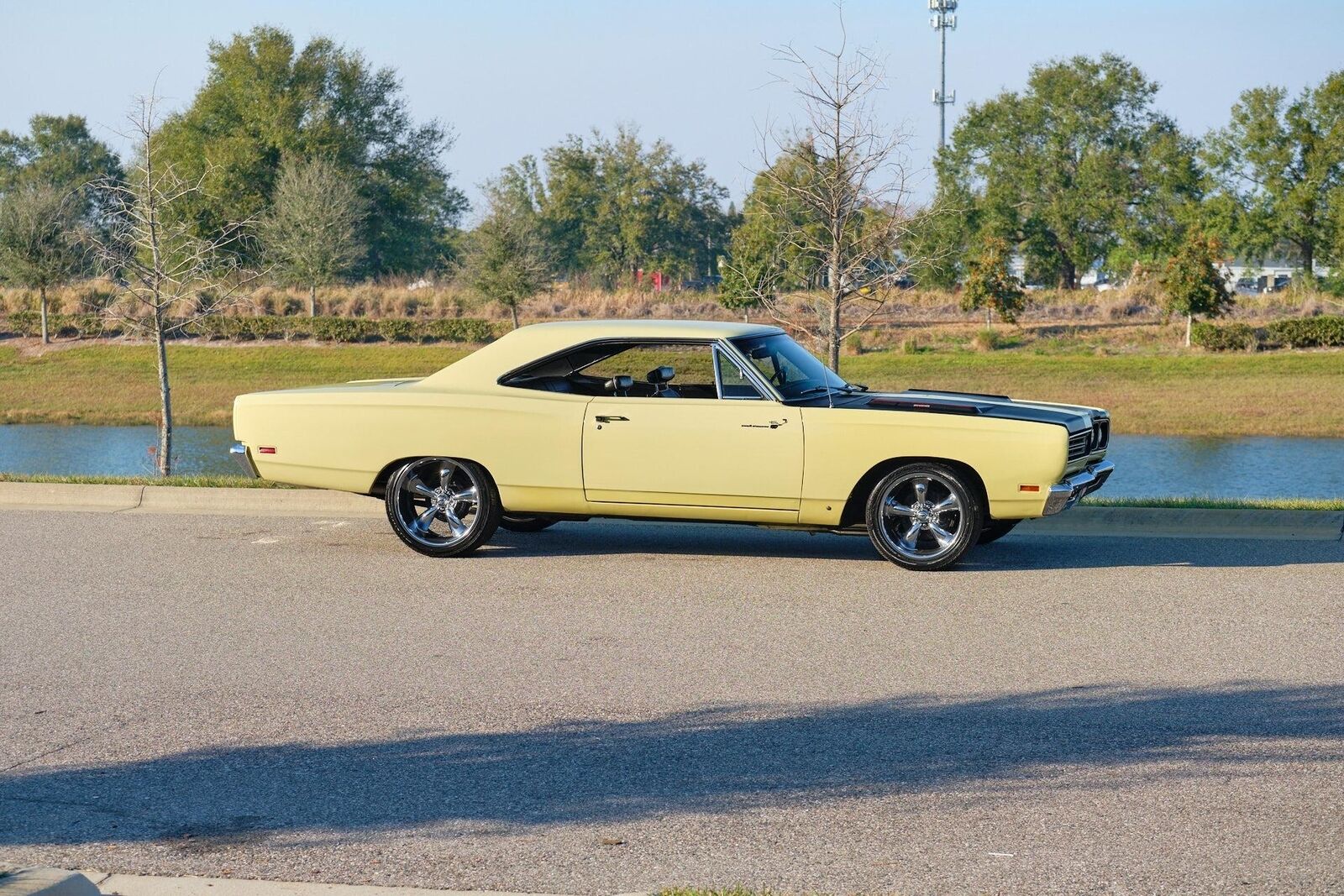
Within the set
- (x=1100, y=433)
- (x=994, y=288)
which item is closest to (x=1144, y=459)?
(x=994, y=288)

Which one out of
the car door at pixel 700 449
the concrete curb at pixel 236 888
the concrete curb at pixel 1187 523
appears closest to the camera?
the concrete curb at pixel 236 888

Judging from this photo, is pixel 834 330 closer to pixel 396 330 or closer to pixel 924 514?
pixel 924 514

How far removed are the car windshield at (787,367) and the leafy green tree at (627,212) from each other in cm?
6568

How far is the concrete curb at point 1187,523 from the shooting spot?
34.5 feet

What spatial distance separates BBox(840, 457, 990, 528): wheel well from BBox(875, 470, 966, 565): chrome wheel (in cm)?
11

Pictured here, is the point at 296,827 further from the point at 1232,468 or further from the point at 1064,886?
the point at 1232,468

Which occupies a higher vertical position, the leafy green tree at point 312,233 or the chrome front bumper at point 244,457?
the leafy green tree at point 312,233

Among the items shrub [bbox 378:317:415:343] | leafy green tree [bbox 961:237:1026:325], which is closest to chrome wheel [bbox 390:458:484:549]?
shrub [bbox 378:317:415:343]

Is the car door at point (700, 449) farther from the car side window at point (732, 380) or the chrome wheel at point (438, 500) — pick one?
the chrome wheel at point (438, 500)

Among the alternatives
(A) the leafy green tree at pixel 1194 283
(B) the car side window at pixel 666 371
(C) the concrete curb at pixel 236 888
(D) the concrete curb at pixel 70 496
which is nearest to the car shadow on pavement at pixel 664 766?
(C) the concrete curb at pixel 236 888

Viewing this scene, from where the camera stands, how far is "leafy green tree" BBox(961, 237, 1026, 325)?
4828cm

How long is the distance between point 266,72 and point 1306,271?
4850cm

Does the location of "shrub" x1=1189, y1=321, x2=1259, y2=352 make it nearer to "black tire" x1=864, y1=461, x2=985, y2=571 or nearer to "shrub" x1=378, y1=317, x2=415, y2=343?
"shrub" x1=378, y1=317, x2=415, y2=343

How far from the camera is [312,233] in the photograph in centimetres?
5322
